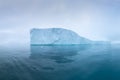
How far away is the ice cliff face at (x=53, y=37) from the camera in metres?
46.6

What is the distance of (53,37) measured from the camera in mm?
46500

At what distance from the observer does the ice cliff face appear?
46.6 m

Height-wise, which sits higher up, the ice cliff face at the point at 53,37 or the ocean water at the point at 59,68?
the ice cliff face at the point at 53,37

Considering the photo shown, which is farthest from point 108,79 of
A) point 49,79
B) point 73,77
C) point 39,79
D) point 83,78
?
point 39,79

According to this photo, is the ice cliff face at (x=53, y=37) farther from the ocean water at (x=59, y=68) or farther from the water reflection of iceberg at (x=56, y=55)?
the ocean water at (x=59, y=68)

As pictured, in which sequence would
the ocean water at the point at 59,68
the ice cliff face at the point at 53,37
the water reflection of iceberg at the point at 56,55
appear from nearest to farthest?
the ocean water at the point at 59,68 < the water reflection of iceberg at the point at 56,55 < the ice cliff face at the point at 53,37

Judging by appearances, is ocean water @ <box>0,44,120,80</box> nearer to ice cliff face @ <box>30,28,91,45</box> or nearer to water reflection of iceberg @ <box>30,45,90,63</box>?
water reflection of iceberg @ <box>30,45,90,63</box>

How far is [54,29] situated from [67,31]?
5.04 metres

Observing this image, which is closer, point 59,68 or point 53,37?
point 59,68

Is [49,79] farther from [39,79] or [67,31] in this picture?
[67,31]

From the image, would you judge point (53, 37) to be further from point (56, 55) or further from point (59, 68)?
point (59, 68)

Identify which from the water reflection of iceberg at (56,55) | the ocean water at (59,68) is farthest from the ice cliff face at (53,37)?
the ocean water at (59,68)

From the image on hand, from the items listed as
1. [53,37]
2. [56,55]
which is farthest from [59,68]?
[53,37]

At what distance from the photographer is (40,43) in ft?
157
